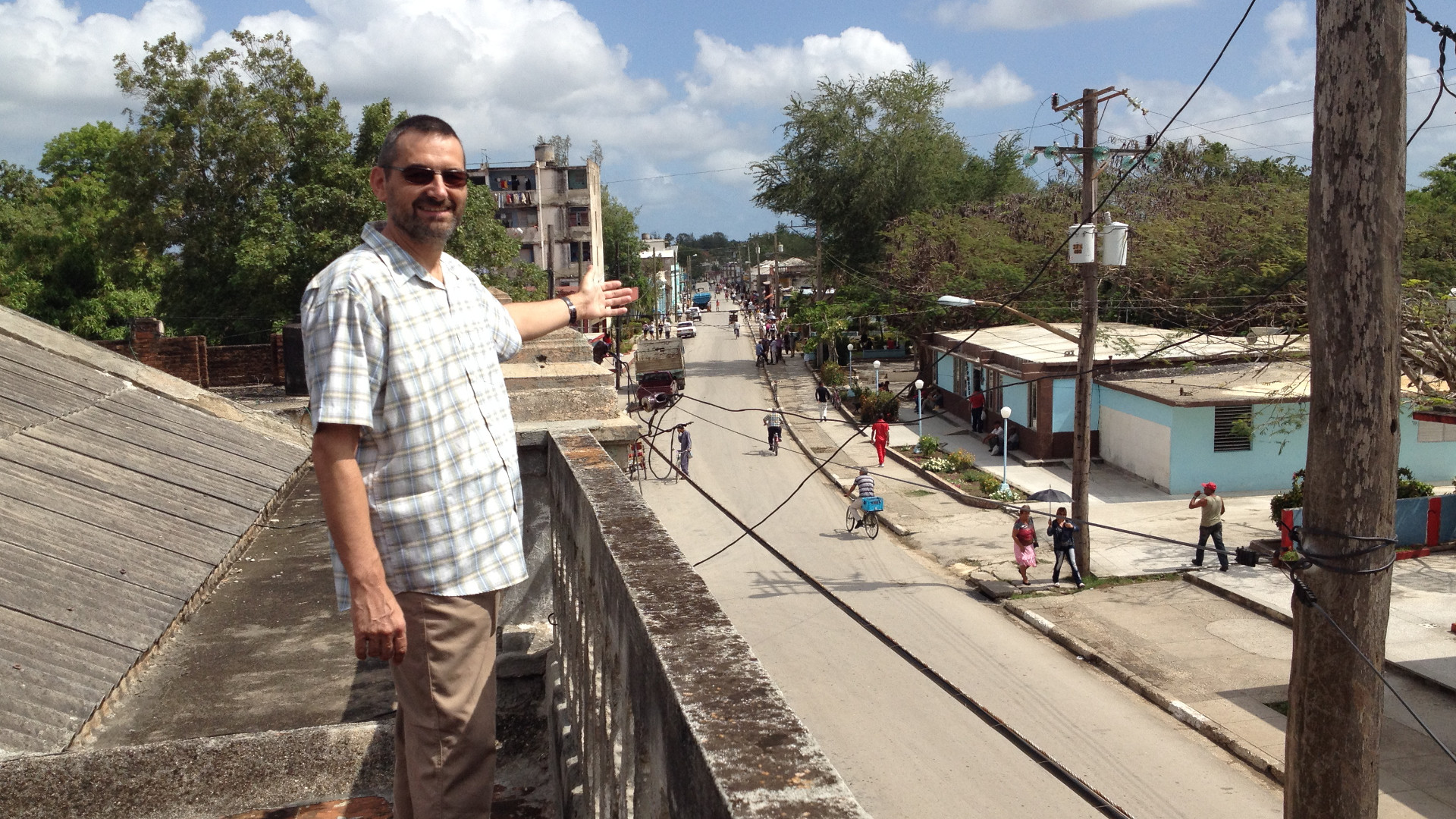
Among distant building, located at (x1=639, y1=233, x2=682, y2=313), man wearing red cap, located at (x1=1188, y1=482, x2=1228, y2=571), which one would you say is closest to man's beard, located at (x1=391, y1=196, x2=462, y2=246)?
man wearing red cap, located at (x1=1188, y1=482, x2=1228, y2=571)

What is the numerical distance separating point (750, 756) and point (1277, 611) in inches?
633

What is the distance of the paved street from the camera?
10.9m

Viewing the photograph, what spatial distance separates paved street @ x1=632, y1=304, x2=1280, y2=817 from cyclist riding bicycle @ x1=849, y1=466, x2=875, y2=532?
0.34 metres

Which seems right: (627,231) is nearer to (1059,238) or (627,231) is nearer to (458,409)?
(1059,238)

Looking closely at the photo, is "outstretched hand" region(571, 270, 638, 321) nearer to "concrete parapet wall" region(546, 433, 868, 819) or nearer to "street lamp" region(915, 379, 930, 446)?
"concrete parapet wall" region(546, 433, 868, 819)

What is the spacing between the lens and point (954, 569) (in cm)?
1948

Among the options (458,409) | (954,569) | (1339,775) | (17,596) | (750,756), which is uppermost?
(458,409)

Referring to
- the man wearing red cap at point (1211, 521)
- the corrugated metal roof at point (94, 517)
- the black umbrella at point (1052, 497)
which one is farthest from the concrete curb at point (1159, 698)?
the corrugated metal roof at point (94, 517)

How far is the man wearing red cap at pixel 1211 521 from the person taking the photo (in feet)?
58.4

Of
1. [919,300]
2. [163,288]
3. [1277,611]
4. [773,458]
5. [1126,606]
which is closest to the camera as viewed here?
[1277,611]

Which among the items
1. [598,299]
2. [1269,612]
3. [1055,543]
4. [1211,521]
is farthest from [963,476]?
[598,299]

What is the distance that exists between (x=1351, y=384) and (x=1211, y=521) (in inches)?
530

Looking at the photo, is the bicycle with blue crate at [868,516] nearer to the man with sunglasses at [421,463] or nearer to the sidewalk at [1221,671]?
the sidewalk at [1221,671]

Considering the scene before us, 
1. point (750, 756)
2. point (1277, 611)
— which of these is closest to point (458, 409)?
point (750, 756)
